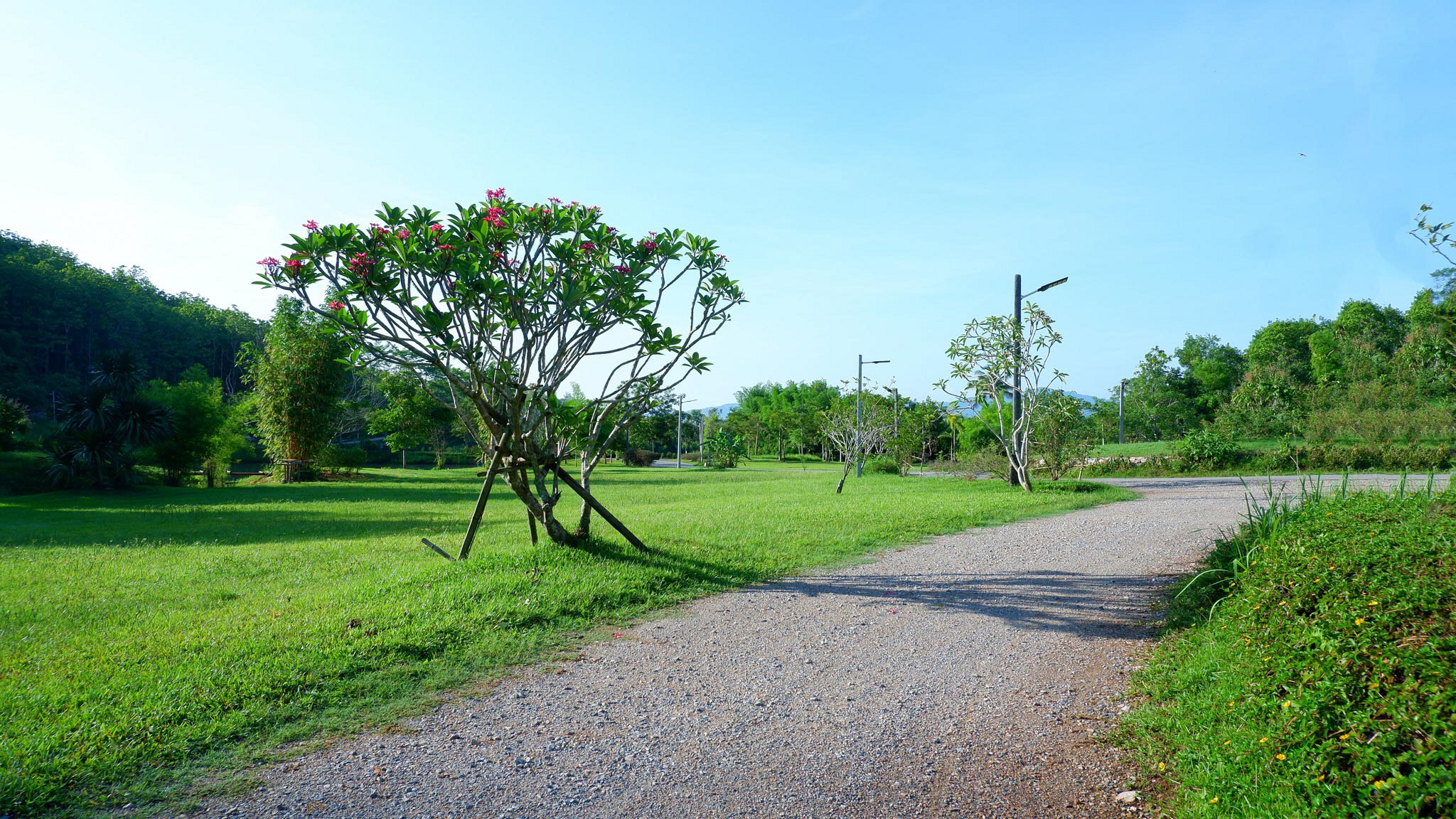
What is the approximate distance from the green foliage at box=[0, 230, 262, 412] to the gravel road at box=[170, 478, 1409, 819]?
168 feet

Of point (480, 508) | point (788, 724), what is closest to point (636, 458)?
point (480, 508)

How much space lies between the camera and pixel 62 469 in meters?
19.7

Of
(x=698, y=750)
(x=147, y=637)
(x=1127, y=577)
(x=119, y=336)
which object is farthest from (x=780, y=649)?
(x=119, y=336)

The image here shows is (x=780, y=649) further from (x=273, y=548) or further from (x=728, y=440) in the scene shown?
(x=728, y=440)

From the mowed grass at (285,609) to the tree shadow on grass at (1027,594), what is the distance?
31.1 inches

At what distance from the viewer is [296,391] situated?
26.5 metres

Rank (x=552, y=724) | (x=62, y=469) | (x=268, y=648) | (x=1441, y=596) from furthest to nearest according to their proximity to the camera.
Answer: (x=62, y=469), (x=268, y=648), (x=552, y=724), (x=1441, y=596)

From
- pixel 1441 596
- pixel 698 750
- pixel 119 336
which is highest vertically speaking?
pixel 119 336

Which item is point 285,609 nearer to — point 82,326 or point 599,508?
point 599,508

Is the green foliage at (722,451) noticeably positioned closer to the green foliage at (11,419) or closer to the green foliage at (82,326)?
the green foliage at (11,419)

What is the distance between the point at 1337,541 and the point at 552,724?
403cm

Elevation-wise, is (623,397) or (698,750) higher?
(623,397)

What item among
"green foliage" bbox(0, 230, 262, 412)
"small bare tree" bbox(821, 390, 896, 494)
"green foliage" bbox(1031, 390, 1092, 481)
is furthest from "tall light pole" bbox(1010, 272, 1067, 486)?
"green foliage" bbox(0, 230, 262, 412)

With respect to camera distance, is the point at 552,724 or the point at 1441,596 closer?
the point at 1441,596
